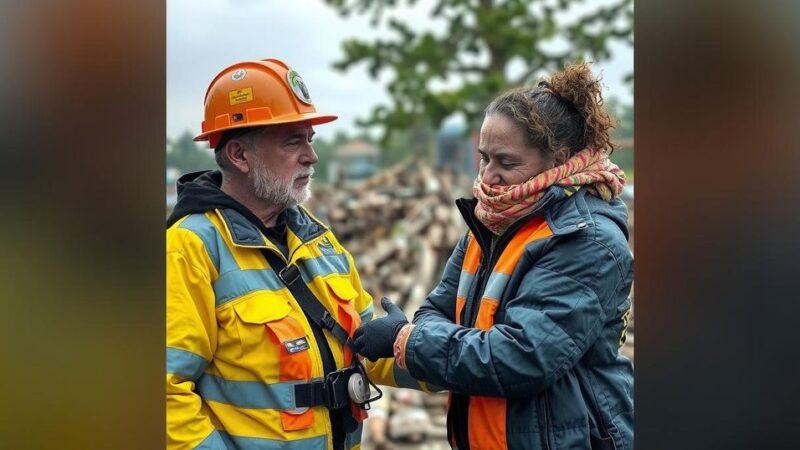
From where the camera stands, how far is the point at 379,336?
2354mm

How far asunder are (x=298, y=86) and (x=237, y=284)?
73 cm

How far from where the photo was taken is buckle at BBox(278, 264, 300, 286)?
2463mm

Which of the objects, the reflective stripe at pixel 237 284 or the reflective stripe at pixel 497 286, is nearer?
the reflective stripe at pixel 497 286

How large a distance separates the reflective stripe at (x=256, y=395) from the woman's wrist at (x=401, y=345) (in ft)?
1.11

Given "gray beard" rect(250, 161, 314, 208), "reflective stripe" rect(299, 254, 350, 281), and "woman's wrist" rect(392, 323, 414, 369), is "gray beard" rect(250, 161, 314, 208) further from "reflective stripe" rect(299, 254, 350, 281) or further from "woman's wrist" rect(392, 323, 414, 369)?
"woman's wrist" rect(392, 323, 414, 369)

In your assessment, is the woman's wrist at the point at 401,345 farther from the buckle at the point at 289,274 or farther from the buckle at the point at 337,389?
the buckle at the point at 289,274

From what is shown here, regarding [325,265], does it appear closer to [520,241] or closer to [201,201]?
[201,201]

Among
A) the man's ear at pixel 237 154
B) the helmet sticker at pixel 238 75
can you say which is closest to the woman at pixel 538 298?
the man's ear at pixel 237 154

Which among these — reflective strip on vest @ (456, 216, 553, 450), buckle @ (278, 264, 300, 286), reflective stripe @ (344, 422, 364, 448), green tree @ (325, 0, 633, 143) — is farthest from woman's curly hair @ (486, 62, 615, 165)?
green tree @ (325, 0, 633, 143)

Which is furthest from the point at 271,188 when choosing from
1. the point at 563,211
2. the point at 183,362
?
the point at 563,211

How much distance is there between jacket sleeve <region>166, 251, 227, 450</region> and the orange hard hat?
0.53 meters

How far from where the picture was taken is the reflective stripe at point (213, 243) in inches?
93.7
